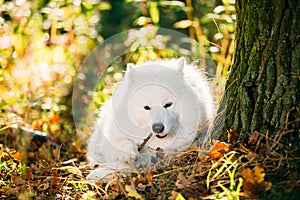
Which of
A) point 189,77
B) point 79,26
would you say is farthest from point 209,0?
point 189,77

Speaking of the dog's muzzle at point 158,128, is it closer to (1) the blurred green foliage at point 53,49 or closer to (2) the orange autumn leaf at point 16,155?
(2) the orange autumn leaf at point 16,155

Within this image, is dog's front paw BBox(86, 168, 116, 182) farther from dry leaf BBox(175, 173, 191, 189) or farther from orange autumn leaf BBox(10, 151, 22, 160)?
orange autumn leaf BBox(10, 151, 22, 160)

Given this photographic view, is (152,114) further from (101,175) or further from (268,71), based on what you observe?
(268,71)

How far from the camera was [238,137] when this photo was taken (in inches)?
103

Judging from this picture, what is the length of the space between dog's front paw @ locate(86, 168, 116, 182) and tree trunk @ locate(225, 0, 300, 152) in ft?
2.17

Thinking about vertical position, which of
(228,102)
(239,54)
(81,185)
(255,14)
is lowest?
(81,185)

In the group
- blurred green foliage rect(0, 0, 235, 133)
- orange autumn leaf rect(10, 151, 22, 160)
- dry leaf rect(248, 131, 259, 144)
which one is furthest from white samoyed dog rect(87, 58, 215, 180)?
blurred green foliage rect(0, 0, 235, 133)

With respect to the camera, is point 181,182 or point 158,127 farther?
point 158,127

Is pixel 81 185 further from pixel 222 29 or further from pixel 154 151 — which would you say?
pixel 222 29

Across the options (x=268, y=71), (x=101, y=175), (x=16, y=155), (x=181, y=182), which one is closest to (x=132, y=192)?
(x=181, y=182)

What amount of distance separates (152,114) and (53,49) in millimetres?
2612

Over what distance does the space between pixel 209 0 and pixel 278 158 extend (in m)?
3.56

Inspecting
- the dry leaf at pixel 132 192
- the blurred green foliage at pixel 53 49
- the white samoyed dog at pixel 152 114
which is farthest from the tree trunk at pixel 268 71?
the blurred green foliage at pixel 53 49

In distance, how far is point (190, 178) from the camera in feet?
8.02
